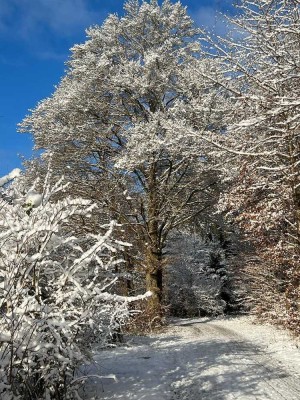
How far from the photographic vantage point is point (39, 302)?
184 inches

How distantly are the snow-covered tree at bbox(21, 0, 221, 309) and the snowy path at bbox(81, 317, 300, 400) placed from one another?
5600 millimetres

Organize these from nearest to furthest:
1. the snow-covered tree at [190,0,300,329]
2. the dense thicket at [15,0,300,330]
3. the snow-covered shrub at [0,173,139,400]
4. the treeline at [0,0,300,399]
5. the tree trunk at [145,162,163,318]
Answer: the snow-covered shrub at [0,173,139,400]
the snow-covered tree at [190,0,300,329]
the treeline at [0,0,300,399]
the dense thicket at [15,0,300,330]
the tree trunk at [145,162,163,318]

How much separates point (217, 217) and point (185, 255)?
48.7 feet

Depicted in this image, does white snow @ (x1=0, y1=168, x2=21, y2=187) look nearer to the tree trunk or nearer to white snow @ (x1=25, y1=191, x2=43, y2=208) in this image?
white snow @ (x1=25, y1=191, x2=43, y2=208)

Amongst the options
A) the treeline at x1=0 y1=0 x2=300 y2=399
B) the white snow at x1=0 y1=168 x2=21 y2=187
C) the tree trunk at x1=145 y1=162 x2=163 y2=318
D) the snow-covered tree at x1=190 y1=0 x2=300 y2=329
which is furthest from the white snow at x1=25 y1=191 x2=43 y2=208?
the tree trunk at x1=145 y1=162 x2=163 y2=318

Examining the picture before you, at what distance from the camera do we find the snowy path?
238 inches

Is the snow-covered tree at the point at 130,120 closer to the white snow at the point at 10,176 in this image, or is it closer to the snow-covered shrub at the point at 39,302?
the snow-covered shrub at the point at 39,302

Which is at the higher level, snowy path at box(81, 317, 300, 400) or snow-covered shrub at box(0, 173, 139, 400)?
snow-covered shrub at box(0, 173, 139, 400)

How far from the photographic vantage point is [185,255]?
32625 mm

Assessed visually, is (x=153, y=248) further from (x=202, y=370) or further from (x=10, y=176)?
(x=10, y=176)

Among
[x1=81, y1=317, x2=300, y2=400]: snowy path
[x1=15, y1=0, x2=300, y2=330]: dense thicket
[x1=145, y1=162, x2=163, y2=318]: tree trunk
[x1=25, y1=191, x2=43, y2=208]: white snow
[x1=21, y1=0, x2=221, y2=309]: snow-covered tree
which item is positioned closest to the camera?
[x1=25, y1=191, x2=43, y2=208]: white snow

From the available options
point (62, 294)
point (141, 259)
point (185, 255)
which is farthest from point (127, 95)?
point (185, 255)

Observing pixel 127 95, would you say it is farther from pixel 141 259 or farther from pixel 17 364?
pixel 17 364

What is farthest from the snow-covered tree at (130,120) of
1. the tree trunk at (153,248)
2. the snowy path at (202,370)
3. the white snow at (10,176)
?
the white snow at (10,176)
